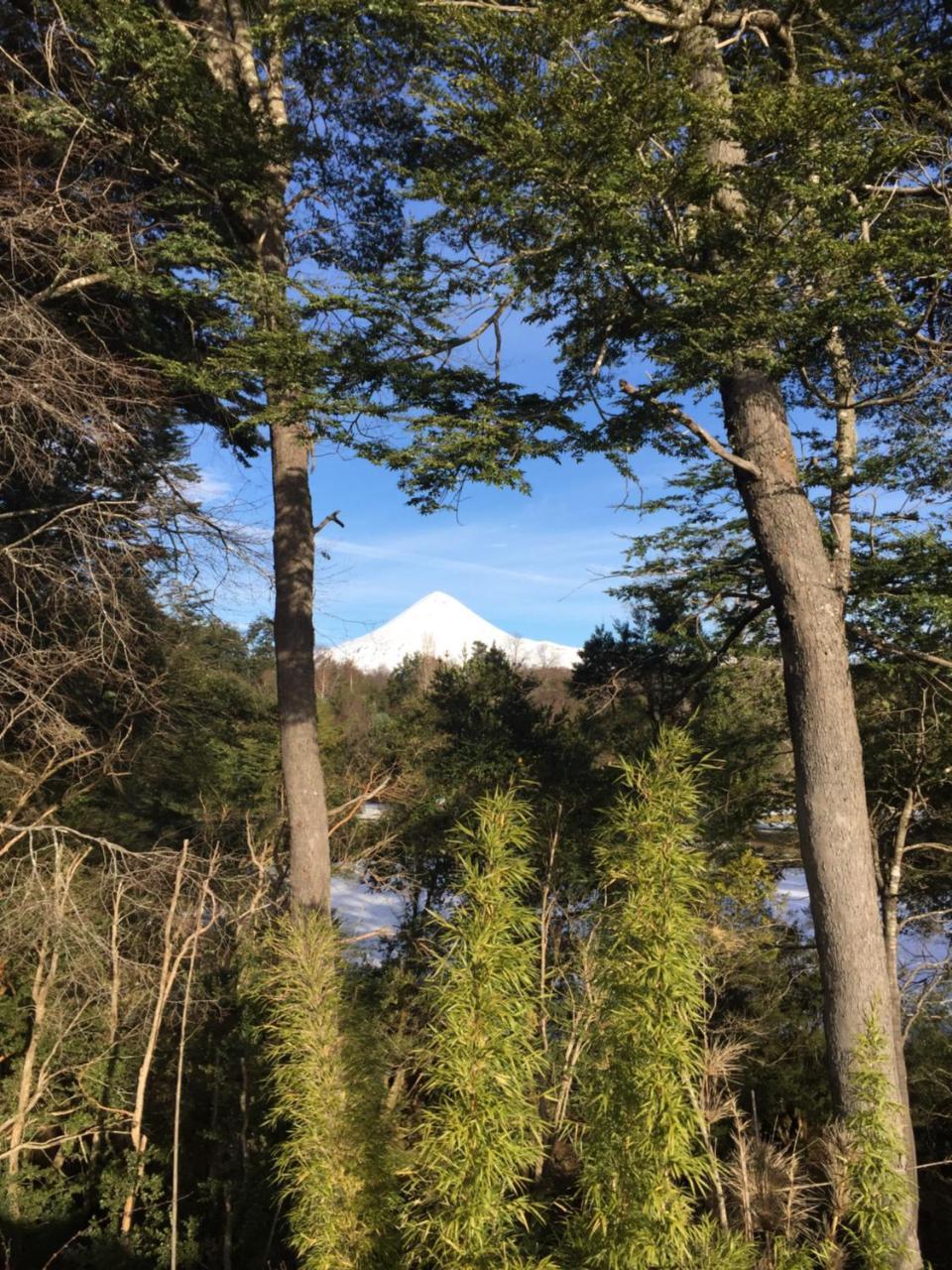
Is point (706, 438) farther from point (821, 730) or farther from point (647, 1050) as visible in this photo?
point (647, 1050)

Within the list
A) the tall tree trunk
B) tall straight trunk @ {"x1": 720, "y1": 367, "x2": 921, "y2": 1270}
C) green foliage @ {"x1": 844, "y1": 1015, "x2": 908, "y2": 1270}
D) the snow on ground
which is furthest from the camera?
the snow on ground

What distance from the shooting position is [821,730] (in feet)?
12.1

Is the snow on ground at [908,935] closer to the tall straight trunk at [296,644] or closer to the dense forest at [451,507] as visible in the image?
the dense forest at [451,507]

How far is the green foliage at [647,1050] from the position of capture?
177 centimetres

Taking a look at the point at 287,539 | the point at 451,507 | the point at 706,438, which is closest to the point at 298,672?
the point at 287,539

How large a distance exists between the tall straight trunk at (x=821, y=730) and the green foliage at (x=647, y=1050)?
1976mm

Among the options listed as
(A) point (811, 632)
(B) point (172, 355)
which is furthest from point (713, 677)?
(B) point (172, 355)

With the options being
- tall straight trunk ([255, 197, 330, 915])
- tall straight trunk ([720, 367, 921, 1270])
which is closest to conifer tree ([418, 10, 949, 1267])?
tall straight trunk ([720, 367, 921, 1270])

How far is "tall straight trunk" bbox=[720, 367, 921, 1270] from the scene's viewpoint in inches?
137

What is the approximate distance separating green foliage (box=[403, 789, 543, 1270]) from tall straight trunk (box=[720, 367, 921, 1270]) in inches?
86.8

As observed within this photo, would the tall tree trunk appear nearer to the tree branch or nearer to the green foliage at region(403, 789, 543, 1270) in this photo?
the tree branch

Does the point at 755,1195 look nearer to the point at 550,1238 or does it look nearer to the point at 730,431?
the point at 550,1238

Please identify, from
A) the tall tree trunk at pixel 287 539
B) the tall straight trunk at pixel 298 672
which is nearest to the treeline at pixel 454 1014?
the tall straight trunk at pixel 298 672

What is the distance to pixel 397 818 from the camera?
10492mm
